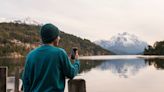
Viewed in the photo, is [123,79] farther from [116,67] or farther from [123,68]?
[116,67]

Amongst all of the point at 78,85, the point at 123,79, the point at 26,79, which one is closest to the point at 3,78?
the point at 78,85

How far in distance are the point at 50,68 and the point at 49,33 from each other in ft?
1.34

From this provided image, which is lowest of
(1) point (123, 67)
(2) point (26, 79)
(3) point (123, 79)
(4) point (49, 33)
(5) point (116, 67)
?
(1) point (123, 67)

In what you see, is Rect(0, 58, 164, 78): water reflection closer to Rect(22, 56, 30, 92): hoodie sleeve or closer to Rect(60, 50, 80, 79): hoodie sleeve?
Rect(22, 56, 30, 92): hoodie sleeve

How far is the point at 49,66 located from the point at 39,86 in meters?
0.26

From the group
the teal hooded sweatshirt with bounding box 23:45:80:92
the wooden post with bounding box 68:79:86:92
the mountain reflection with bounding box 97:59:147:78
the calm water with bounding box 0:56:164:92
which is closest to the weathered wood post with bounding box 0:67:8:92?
the calm water with bounding box 0:56:164:92

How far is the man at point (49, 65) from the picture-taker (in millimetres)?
4660

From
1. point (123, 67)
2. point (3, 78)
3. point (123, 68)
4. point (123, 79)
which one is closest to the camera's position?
point (3, 78)

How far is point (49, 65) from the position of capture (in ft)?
15.4

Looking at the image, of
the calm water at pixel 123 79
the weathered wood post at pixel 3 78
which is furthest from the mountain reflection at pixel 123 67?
the weathered wood post at pixel 3 78

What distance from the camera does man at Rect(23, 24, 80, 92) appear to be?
4.66 m

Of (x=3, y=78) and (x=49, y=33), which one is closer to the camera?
(x=49, y=33)

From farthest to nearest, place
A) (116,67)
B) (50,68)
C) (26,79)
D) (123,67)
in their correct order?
(123,67), (116,67), (26,79), (50,68)

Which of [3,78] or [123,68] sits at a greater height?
[3,78]
